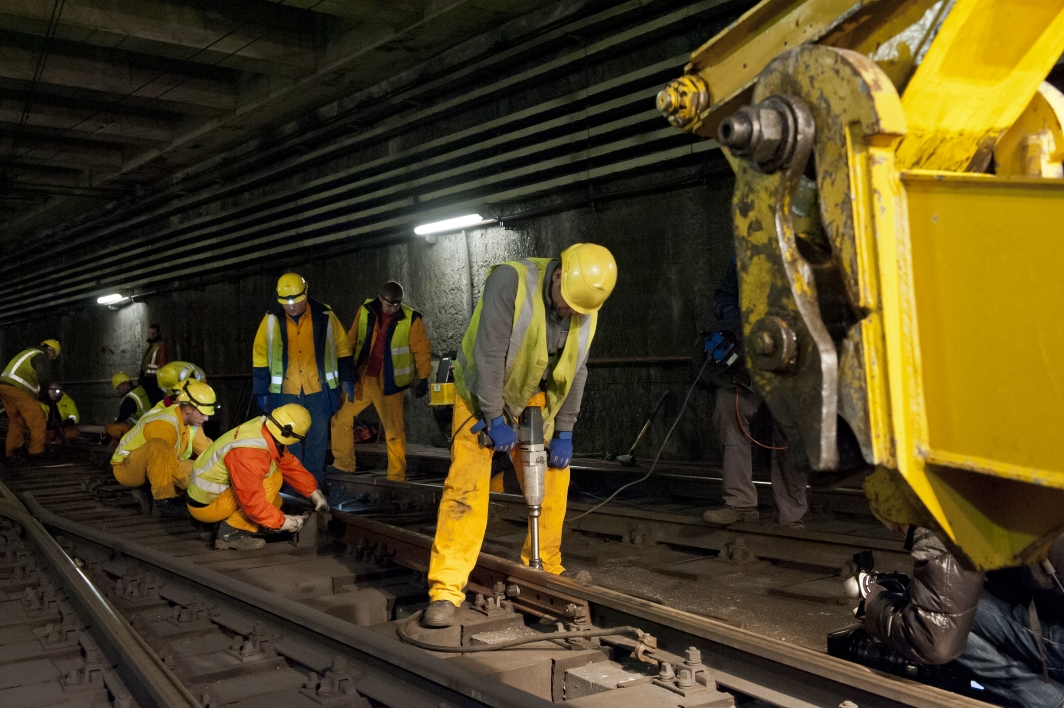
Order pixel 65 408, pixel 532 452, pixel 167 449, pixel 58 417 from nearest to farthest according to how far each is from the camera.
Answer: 1. pixel 532 452
2. pixel 167 449
3. pixel 58 417
4. pixel 65 408

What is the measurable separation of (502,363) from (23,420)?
11.3 m

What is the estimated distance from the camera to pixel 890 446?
1.54m

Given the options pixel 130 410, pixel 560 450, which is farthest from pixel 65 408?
pixel 560 450

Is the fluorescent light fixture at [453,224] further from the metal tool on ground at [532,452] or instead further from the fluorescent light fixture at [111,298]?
the fluorescent light fixture at [111,298]

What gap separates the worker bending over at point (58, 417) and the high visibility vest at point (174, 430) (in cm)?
629

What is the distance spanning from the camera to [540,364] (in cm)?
438

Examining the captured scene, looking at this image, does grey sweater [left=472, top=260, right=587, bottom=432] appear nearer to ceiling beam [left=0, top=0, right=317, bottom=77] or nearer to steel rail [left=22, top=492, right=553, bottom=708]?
steel rail [left=22, top=492, right=553, bottom=708]

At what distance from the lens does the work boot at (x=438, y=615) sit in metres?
4.05

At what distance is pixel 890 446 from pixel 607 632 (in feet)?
7.81

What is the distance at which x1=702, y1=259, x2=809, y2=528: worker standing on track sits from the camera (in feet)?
19.9

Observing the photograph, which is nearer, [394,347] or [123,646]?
[123,646]

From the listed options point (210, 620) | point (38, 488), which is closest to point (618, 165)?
point (210, 620)

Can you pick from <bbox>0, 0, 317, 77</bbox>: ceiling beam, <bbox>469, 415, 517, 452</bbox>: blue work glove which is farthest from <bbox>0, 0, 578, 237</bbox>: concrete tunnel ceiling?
<bbox>469, 415, 517, 452</bbox>: blue work glove

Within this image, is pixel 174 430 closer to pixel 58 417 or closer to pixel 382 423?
pixel 382 423
